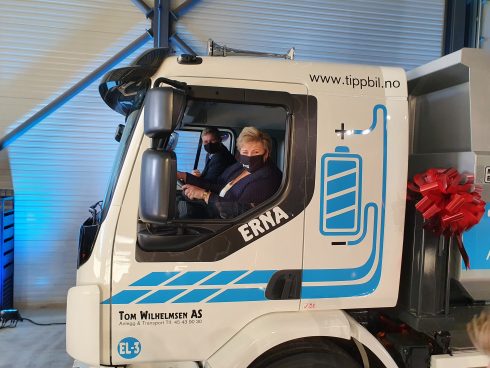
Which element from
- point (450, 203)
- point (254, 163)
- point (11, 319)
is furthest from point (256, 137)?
point (11, 319)

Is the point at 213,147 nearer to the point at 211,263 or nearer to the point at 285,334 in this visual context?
the point at 211,263

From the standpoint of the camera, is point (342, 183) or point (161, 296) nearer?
point (161, 296)

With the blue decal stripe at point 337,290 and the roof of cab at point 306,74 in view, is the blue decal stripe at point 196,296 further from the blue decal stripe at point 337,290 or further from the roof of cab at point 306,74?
the roof of cab at point 306,74

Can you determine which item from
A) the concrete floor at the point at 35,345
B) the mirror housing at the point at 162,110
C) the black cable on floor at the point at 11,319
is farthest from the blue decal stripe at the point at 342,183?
the black cable on floor at the point at 11,319

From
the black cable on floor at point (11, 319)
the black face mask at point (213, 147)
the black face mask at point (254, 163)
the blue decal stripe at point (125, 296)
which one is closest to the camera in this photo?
the blue decal stripe at point (125, 296)

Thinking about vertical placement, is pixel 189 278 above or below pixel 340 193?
below

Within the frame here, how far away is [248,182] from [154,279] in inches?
26.9

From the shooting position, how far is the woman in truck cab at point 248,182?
2.03 m

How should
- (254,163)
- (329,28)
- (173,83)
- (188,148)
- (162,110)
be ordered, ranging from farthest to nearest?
1. (329,28)
2. (188,148)
3. (254,163)
4. (173,83)
5. (162,110)

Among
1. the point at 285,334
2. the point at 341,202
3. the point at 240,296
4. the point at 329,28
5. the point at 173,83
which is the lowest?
the point at 285,334

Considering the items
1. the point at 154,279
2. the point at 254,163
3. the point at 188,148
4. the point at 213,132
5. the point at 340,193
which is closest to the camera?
the point at 154,279

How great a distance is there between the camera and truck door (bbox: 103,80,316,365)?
1884 millimetres

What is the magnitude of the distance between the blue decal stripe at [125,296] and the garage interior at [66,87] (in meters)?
3.56

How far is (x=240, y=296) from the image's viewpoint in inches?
76.7
